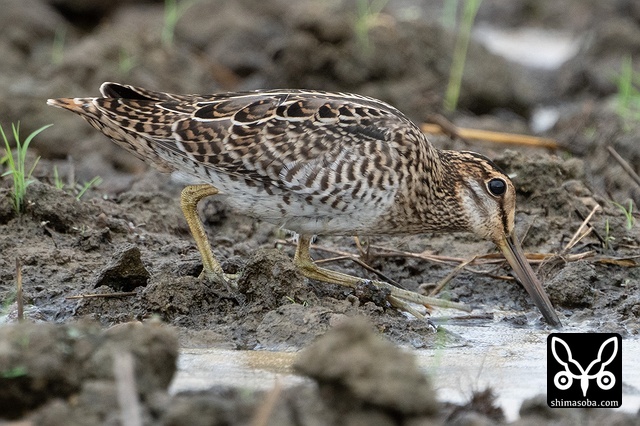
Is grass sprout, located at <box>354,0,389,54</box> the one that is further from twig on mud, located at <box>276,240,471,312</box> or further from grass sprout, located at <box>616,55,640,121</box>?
twig on mud, located at <box>276,240,471,312</box>

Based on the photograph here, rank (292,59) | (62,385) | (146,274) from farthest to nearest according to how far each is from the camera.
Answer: (292,59) < (146,274) < (62,385)

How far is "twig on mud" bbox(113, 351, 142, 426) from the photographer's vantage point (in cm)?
346

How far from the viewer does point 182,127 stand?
6305mm

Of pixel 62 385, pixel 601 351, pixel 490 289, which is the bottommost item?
pixel 490 289

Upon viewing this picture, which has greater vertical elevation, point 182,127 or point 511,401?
point 182,127

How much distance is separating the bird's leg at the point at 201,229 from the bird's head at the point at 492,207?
151 cm

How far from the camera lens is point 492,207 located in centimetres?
672

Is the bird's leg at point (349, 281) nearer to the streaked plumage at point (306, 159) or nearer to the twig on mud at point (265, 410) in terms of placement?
the streaked plumage at point (306, 159)

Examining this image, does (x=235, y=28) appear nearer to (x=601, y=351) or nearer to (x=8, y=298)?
(x=8, y=298)

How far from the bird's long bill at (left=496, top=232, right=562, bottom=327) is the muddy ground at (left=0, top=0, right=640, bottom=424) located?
10 centimetres

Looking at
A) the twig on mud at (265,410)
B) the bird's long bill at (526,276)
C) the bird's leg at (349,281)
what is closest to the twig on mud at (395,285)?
the bird's leg at (349,281)

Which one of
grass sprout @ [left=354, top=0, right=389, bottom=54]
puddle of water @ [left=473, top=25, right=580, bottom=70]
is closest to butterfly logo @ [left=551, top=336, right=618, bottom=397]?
grass sprout @ [left=354, top=0, right=389, bottom=54]

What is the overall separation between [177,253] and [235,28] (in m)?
7.13

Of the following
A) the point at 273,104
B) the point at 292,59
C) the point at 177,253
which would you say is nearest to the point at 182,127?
the point at 273,104
